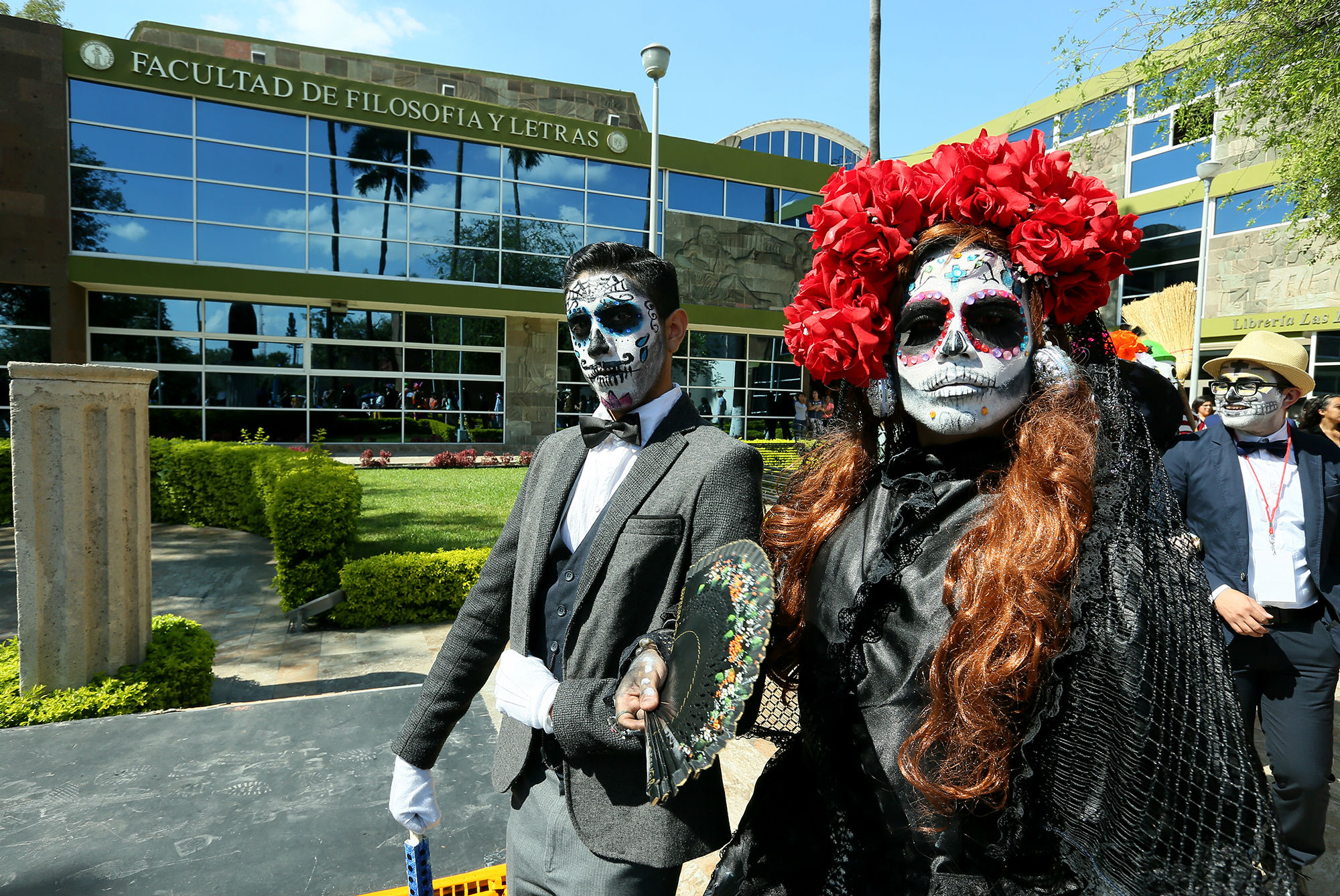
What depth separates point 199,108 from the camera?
15.7 meters

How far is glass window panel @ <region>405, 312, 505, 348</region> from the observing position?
18312mm

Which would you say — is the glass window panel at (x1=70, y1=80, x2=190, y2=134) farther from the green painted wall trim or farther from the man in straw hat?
the man in straw hat

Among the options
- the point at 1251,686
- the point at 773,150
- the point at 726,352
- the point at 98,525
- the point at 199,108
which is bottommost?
the point at 1251,686

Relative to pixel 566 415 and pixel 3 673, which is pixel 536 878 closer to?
pixel 3 673

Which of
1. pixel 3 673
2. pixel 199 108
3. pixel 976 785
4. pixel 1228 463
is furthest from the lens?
pixel 199 108

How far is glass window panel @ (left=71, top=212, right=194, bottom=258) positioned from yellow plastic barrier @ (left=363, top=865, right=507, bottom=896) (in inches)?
701

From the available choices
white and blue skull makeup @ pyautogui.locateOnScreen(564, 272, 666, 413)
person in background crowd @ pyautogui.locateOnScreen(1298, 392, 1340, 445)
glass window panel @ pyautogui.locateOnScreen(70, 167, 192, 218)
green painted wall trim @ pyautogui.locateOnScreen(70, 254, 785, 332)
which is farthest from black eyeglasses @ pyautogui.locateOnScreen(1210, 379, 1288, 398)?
glass window panel @ pyautogui.locateOnScreen(70, 167, 192, 218)

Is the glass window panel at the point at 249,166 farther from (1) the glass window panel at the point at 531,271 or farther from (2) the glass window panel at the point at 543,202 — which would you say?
(1) the glass window panel at the point at 531,271

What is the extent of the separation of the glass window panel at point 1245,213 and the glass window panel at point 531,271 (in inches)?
620

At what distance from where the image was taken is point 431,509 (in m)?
10.6

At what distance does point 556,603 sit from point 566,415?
60.8ft

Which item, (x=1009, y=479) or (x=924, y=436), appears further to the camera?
(x=924, y=436)

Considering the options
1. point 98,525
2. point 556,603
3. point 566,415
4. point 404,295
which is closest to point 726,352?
point 566,415

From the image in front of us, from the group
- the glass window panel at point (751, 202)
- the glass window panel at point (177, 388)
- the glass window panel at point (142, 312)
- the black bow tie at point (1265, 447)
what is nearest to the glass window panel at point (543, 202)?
the glass window panel at point (751, 202)
